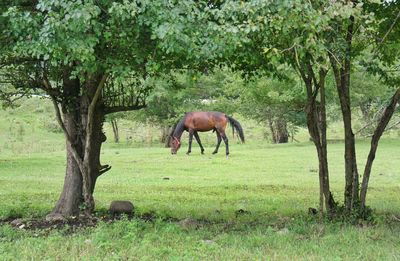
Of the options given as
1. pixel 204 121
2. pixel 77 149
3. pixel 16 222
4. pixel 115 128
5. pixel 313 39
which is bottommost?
pixel 16 222

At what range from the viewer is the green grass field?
6.95 metres

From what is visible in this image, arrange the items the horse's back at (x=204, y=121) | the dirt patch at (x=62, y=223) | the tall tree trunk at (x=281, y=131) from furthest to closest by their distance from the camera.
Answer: the tall tree trunk at (x=281, y=131) → the horse's back at (x=204, y=121) → the dirt patch at (x=62, y=223)

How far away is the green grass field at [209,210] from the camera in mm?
6949

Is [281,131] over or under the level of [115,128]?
under

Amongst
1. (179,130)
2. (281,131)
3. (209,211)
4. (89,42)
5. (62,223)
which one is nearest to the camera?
(89,42)

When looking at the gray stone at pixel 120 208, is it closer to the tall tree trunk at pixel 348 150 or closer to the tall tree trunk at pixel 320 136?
the tall tree trunk at pixel 320 136

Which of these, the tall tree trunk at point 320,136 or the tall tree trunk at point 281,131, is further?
the tall tree trunk at point 281,131

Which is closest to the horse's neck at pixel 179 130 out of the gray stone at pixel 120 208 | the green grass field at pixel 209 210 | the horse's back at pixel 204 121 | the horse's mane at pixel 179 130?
the horse's mane at pixel 179 130

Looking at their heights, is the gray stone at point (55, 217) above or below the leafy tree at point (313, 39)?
below

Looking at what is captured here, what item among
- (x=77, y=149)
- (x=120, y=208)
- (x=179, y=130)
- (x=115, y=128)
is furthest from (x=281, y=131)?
(x=77, y=149)

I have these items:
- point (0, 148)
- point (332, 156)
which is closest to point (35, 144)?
point (0, 148)

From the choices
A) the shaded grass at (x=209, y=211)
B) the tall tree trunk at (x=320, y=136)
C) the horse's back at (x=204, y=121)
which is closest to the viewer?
the shaded grass at (x=209, y=211)

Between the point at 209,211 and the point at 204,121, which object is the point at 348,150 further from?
the point at 204,121

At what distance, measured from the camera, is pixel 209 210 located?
37.3ft
